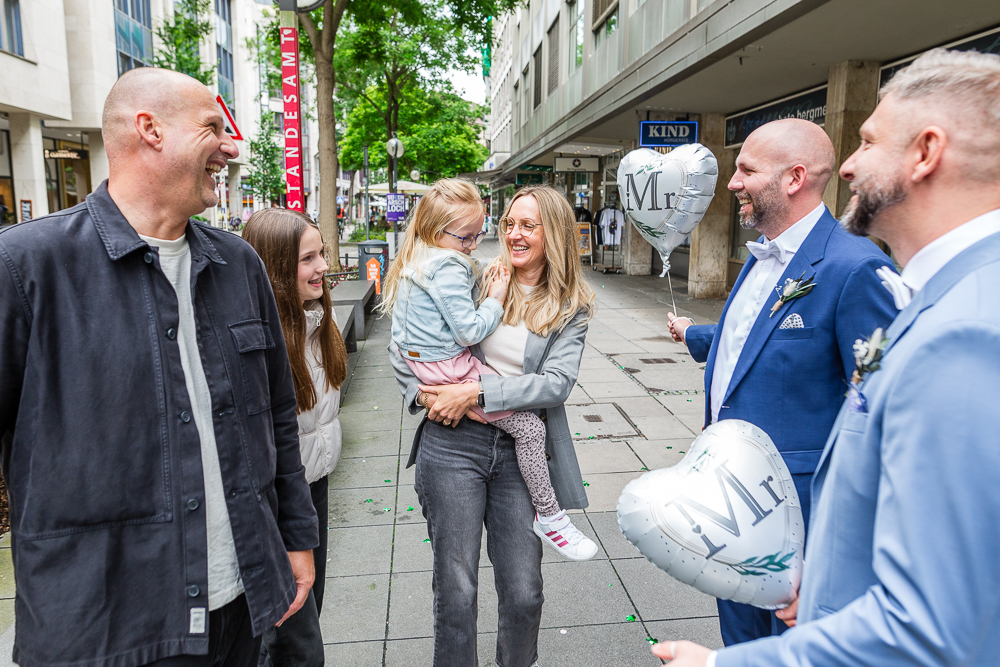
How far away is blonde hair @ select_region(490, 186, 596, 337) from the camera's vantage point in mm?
2547

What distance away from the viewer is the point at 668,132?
1181 cm

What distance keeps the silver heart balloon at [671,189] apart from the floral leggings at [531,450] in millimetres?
1720

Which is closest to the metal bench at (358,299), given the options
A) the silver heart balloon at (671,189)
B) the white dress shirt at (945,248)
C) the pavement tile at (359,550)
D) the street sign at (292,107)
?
the street sign at (292,107)

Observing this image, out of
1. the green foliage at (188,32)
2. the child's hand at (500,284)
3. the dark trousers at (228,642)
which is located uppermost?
the green foliage at (188,32)

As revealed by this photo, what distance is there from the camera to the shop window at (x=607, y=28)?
15643 millimetres

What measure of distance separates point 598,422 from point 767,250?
13.2 feet

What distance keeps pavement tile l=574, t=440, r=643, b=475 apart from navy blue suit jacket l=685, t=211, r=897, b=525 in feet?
9.77

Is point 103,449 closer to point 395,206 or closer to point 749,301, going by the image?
point 749,301

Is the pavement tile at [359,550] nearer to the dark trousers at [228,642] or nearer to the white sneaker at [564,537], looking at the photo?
the white sneaker at [564,537]

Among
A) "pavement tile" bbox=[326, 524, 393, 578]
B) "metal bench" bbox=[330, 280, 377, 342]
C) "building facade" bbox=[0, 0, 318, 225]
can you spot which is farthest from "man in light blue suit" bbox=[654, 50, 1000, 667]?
"building facade" bbox=[0, 0, 318, 225]

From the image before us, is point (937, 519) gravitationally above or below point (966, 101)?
below

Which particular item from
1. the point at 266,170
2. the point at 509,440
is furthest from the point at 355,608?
the point at 266,170

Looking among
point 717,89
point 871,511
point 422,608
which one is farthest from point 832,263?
point 717,89

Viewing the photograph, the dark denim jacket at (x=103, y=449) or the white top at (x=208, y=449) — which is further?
the white top at (x=208, y=449)
